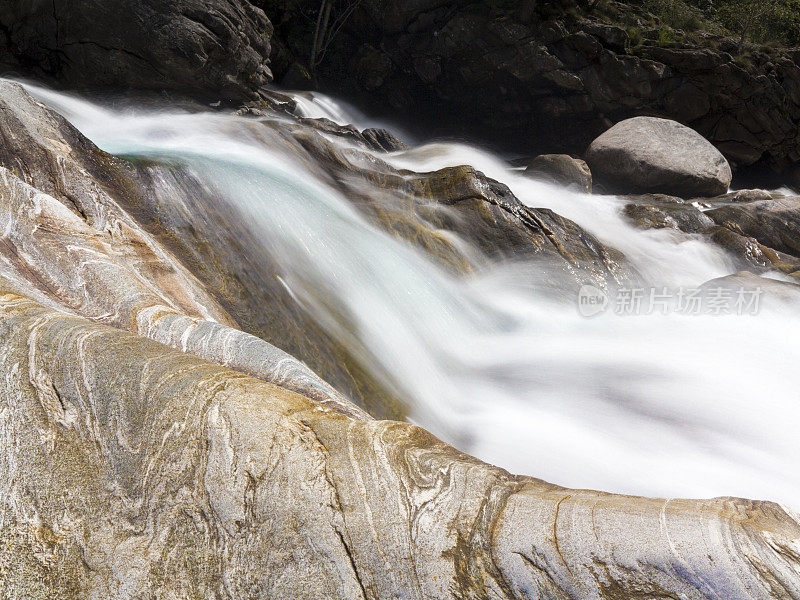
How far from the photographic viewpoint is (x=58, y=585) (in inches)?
62.9

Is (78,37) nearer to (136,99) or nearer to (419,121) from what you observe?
(136,99)

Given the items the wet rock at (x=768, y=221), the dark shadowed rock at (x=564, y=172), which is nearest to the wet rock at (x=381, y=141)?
the dark shadowed rock at (x=564, y=172)

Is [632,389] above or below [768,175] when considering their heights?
below

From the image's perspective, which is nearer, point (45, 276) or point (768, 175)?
point (45, 276)

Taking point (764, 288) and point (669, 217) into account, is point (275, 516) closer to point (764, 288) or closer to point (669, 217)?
point (764, 288)

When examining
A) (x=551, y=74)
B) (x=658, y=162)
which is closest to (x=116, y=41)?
A: (x=551, y=74)

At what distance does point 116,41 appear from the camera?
9.60 meters

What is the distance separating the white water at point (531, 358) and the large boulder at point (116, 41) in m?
3.45

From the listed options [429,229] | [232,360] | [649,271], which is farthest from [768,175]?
[232,360]

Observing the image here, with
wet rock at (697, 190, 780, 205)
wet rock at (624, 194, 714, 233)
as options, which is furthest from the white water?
wet rock at (697, 190, 780, 205)

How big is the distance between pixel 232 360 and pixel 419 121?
50.9 ft

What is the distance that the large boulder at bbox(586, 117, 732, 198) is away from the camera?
11.5m

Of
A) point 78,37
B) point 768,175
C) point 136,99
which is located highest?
point 768,175

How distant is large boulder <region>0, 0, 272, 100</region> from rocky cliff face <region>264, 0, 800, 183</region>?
16.3 ft
